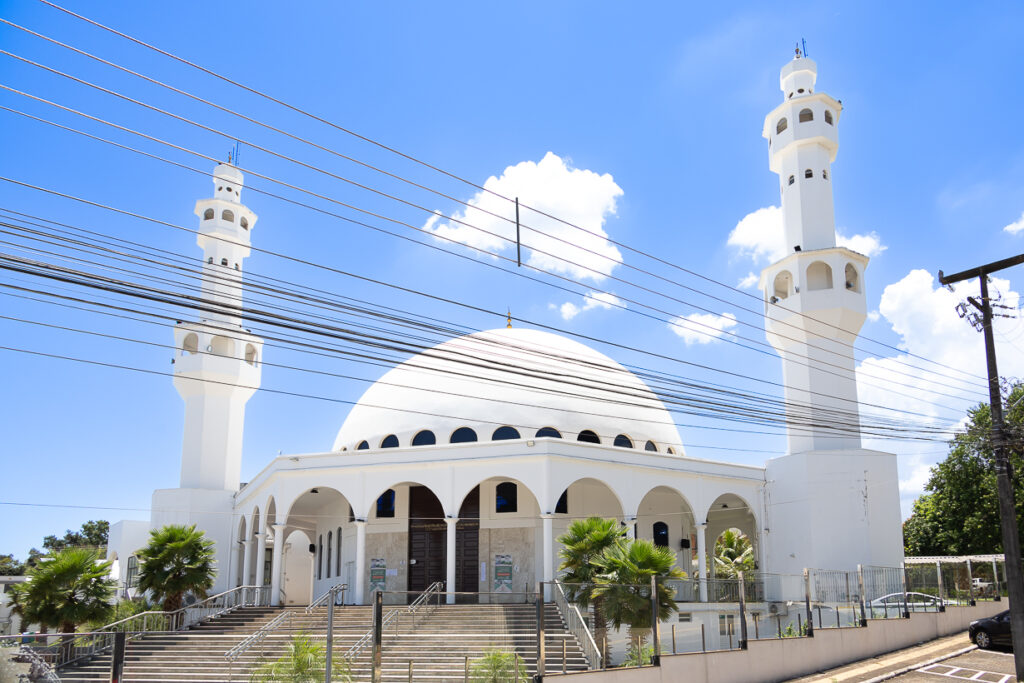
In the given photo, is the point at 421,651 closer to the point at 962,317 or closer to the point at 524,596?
the point at 524,596

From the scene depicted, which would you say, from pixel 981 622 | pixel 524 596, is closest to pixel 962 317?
pixel 981 622

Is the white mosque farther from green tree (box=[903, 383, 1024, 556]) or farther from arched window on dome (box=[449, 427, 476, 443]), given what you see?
green tree (box=[903, 383, 1024, 556])

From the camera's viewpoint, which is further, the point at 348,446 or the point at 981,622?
the point at 348,446

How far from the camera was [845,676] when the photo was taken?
1870 centimetres

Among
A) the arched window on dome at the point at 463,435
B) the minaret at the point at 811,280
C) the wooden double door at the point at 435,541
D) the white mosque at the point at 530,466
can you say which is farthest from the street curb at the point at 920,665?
the arched window on dome at the point at 463,435

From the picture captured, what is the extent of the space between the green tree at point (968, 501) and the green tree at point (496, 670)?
83.8ft

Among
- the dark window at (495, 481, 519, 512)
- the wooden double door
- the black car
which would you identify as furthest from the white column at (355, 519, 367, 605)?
the black car

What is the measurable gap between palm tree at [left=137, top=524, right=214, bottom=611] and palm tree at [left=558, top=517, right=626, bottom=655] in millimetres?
10835

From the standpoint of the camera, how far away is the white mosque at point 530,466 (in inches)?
1017

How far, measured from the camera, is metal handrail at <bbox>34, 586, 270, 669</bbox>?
70.8 ft

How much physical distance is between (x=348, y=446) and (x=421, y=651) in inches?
491

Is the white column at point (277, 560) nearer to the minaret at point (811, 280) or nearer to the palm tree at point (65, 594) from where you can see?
the palm tree at point (65, 594)

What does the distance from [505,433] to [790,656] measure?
12.2 metres

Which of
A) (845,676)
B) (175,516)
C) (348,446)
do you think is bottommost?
(845,676)
